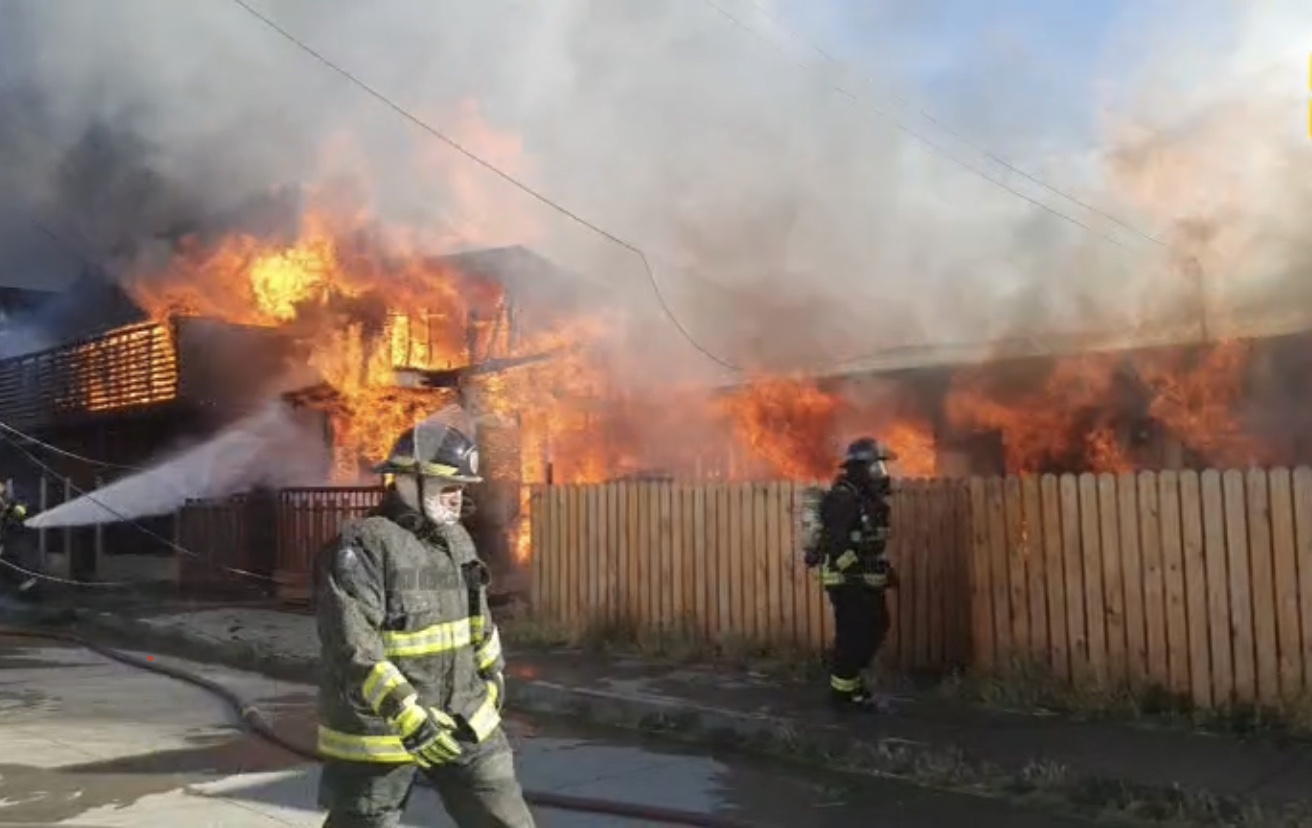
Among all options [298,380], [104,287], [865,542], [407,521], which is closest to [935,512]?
[865,542]

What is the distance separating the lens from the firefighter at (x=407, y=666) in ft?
10.5

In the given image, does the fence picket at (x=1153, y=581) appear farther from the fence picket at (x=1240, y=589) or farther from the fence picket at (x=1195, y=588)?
the fence picket at (x=1240, y=589)

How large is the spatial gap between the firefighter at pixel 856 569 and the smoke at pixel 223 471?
33.5 feet

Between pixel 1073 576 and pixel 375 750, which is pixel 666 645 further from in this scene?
pixel 375 750

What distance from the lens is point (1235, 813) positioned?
475cm

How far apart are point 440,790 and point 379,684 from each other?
0.47 metres

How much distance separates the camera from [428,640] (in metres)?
3.37

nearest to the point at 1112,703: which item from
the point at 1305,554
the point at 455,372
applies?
the point at 1305,554

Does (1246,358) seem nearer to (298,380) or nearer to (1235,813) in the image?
(1235,813)

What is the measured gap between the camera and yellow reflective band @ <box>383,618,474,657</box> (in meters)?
3.32

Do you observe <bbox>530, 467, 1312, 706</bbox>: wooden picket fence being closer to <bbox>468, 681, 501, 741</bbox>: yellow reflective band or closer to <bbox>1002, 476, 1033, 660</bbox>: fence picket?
<bbox>1002, 476, 1033, 660</bbox>: fence picket

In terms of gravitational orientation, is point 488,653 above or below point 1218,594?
above

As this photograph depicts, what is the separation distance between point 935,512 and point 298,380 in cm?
1176

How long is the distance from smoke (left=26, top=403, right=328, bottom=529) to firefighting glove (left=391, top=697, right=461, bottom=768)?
41.8 feet
